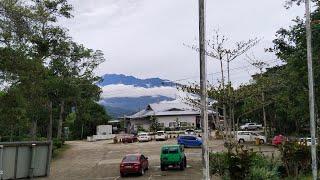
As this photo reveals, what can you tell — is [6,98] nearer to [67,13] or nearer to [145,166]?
[145,166]

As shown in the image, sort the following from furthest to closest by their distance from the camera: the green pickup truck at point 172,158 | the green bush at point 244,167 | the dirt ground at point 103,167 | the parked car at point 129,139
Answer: the parked car at point 129,139 → the green pickup truck at point 172,158 → the dirt ground at point 103,167 → the green bush at point 244,167

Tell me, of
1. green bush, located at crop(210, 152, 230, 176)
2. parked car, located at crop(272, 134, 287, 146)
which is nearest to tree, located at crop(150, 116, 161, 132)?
parked car, located at crop(272, 134, 287, 146)

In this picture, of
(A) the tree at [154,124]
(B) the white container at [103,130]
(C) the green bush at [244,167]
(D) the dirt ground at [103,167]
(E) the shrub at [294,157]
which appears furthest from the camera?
(B) the white container at [103,130]

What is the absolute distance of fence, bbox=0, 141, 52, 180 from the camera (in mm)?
11055

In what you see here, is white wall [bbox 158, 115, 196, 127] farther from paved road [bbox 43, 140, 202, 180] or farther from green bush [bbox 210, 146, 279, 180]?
green bush [bbox 210, 146, 279, 180]

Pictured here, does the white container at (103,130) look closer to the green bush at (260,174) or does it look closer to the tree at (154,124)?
the tree at (154,124)

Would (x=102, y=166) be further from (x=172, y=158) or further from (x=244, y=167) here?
(x=244, y=167)

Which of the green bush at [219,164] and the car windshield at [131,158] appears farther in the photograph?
the car windshield at [131,158]

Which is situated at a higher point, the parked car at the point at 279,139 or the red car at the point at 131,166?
the parked car at the point at 279,139

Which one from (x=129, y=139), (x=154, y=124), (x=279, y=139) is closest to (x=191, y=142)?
(x=279, y=139)

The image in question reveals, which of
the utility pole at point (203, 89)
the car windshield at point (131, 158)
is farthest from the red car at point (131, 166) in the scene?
the utility pole at point (203, 89)

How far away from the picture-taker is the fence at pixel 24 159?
11055 mm

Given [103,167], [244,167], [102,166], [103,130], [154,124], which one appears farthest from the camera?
[154,124]

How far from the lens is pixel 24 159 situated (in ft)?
38.0
